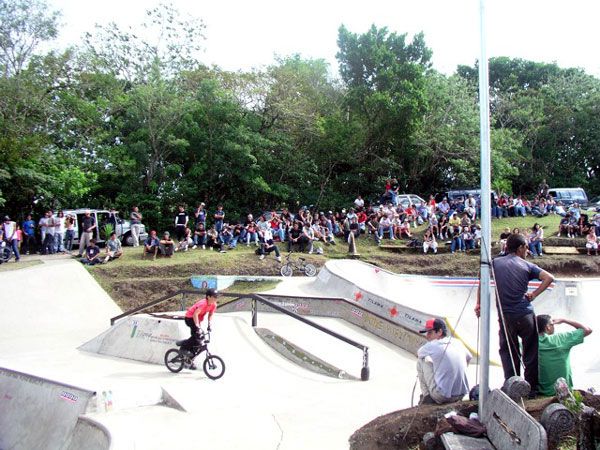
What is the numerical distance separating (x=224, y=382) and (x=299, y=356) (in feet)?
6.75

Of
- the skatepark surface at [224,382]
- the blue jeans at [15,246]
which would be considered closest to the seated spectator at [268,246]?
the skatepark surface at [224,382]

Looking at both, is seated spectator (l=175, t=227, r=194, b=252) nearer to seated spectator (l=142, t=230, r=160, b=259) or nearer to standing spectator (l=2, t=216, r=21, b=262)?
seated spectator (l=142, t=230, r=160, b=259)

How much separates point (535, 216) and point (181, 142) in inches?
766

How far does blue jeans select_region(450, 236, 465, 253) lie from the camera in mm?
21281

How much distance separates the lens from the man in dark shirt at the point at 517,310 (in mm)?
4973

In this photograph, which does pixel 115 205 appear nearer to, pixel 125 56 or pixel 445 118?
pixel 125 56

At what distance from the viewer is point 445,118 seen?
108 ft

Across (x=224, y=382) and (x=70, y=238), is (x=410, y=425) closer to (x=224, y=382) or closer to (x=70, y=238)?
(x=224, y=382)

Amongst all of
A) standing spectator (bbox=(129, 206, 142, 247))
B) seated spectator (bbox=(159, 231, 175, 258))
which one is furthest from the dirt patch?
standing spectator (bbox=(129, 206, 142, 247))

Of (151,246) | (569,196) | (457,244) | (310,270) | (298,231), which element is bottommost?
(310,270)

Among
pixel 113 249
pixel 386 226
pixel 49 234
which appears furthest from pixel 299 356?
pixel 386 226

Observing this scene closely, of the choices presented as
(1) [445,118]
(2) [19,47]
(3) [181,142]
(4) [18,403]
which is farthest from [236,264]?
(1) [445,118]

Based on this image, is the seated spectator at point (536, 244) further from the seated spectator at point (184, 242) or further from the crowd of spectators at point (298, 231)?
the seated spectator at point (184, 242)

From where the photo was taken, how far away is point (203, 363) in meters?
7.99
